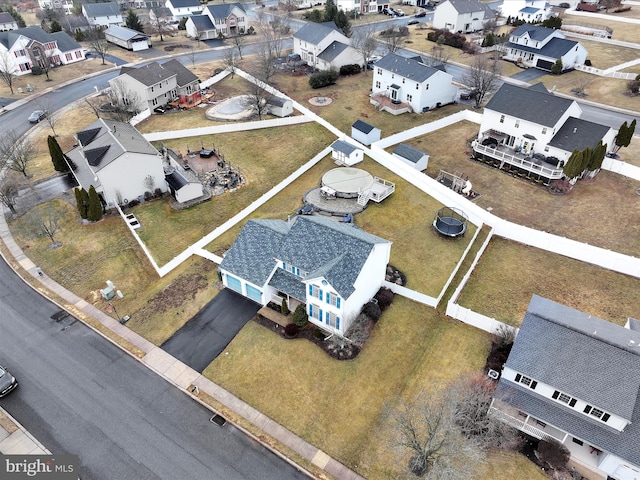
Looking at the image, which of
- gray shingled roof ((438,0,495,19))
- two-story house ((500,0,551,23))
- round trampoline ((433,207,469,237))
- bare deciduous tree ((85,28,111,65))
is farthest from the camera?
two-story house ((500,0,551,23))

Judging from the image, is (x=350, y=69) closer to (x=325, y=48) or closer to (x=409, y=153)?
(x=325, y=48)

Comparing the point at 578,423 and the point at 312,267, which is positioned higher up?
the point at 312,267

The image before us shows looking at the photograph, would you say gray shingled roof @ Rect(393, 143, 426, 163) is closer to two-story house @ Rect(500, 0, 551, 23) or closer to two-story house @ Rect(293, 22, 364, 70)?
two-story house @ Rect(293, 22, 364, 70)

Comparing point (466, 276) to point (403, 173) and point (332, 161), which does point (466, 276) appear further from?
point (332, 161)

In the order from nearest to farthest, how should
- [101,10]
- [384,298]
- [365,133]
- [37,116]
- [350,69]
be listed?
1. [384,298]
2. [365,133]
3. [37,116]
4. [350,69]
5. [101,10]

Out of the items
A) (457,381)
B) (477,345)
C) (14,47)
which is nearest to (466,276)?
(477,345)

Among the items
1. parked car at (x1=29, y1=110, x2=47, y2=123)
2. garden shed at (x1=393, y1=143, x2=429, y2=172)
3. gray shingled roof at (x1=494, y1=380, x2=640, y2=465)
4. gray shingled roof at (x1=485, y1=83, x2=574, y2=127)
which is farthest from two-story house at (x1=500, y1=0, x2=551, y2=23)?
gray shingled roof at (x1=494, y1=380, x2=640, y2=465)

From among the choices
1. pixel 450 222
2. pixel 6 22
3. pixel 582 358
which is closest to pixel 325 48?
pixel 450 222
